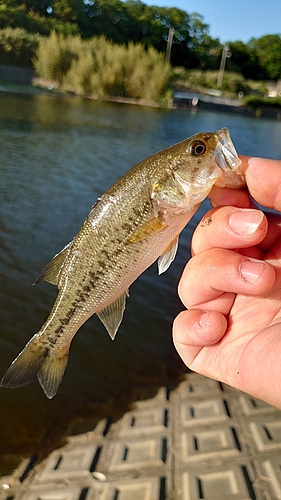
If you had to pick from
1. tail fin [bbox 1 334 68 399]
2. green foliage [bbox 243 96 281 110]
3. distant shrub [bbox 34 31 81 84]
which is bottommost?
tail fin [bbox 1 334 68 399]

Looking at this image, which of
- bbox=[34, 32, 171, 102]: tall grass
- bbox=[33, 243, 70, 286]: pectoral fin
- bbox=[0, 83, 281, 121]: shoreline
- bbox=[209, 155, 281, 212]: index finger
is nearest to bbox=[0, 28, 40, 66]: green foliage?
bbox=[34, 32, 171, 102]: tall grass

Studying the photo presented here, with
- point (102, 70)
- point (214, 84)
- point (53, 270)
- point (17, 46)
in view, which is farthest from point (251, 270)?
point (214, 84)

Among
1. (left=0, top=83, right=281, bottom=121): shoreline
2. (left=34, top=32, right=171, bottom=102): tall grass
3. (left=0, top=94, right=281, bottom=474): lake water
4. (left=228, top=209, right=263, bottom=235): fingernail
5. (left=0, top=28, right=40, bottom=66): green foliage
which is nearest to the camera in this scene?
(left=228, top=209, right=263, bottom=235): fingernail

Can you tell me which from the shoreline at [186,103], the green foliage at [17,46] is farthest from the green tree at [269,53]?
the green foliage at [17,46]

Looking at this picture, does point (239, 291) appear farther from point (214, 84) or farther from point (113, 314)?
point (214, 84)

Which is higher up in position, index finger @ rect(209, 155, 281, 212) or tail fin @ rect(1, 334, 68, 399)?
index finger @ rect(209, 155, 281, 212)

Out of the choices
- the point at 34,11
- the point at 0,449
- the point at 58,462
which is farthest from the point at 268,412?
the point at 34,11

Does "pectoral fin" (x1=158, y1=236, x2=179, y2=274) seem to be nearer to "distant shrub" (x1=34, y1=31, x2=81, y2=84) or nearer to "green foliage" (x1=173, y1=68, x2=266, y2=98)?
"distant shrub" (x1=34, y1=31, x2=81, y2=84)
